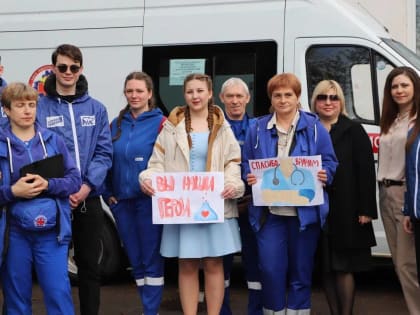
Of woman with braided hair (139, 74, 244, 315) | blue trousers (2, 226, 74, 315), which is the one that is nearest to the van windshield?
woman with braided hair (139, 74, 244, 315)

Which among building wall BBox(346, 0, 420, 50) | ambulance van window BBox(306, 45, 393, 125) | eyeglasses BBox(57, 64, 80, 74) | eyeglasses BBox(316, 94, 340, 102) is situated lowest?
eyeglasses BBox(316, 94, 340, 102)

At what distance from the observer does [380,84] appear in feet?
21.7

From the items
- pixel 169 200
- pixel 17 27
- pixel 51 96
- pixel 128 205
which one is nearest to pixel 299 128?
pixel 169 200

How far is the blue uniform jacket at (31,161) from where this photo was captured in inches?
178

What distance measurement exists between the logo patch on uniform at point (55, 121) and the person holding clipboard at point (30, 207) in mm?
428

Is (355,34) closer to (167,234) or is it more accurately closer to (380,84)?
(380,84)

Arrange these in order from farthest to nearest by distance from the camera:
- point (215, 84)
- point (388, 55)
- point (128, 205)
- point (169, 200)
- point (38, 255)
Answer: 1. point (215, 84)
2. point (388, 55)
3. point (128, 205)
4. point (169, 200)
5. point (38, 255)

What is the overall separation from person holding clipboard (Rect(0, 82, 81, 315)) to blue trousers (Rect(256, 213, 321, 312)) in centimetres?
133

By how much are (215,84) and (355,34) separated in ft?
4.49

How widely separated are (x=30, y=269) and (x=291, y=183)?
1.79m

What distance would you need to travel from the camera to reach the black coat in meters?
5.22

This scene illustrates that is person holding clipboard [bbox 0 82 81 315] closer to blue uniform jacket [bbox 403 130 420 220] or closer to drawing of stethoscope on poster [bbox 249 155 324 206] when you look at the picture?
drawing of stethoscope on poster [bbox 249 155 324 206]

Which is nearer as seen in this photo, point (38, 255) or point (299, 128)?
point (38, 255)

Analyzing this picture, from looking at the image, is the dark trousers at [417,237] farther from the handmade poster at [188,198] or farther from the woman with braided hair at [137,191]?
the woman with braided hair at [137,191]
